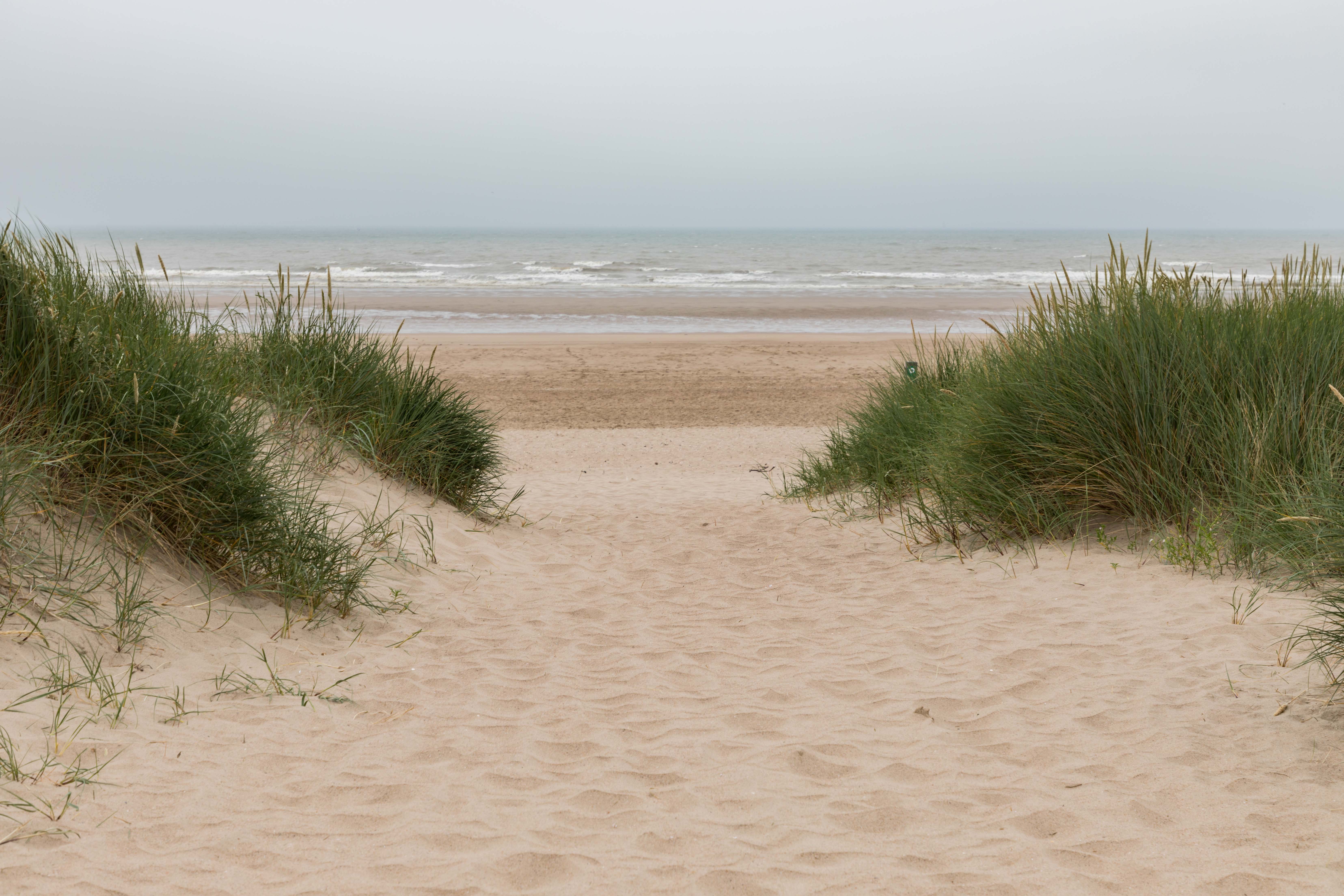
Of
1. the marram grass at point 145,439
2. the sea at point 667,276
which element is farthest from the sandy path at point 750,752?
the sea at point 667,276

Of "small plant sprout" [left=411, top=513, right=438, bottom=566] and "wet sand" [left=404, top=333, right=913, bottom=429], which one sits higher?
"wet sand" [left=404, top=333, right=913, bottom=429]

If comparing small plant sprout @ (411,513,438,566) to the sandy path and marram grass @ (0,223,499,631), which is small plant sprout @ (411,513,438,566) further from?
marram grass @ (0,223,499,631)

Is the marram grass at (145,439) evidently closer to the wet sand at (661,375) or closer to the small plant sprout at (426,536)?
the small plant sprout at (426,536)

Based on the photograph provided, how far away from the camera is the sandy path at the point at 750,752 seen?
94.4 inches

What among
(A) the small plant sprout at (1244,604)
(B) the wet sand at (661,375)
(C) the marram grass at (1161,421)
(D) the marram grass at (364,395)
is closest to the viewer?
(A) the small plant sprout at (1244,604)

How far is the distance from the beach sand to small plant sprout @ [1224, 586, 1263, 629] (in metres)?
0.06

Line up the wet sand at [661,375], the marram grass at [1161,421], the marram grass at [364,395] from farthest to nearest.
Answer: the wet sand at [661,375], the marram grass at [364,395], the marram grass at [1161,421]

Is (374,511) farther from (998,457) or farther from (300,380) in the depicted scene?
(998,457)

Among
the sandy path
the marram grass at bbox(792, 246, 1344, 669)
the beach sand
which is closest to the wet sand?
the marram grass at bbox(792, 246, 1344, 669)

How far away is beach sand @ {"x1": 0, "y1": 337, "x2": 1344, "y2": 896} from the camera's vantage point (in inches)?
94.7

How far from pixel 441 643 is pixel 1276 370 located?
4.79 metres

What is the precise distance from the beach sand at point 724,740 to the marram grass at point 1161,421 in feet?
1.08

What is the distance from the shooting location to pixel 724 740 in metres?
3.30

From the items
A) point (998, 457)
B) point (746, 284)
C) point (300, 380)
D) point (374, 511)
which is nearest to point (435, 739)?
point (374, 511)
